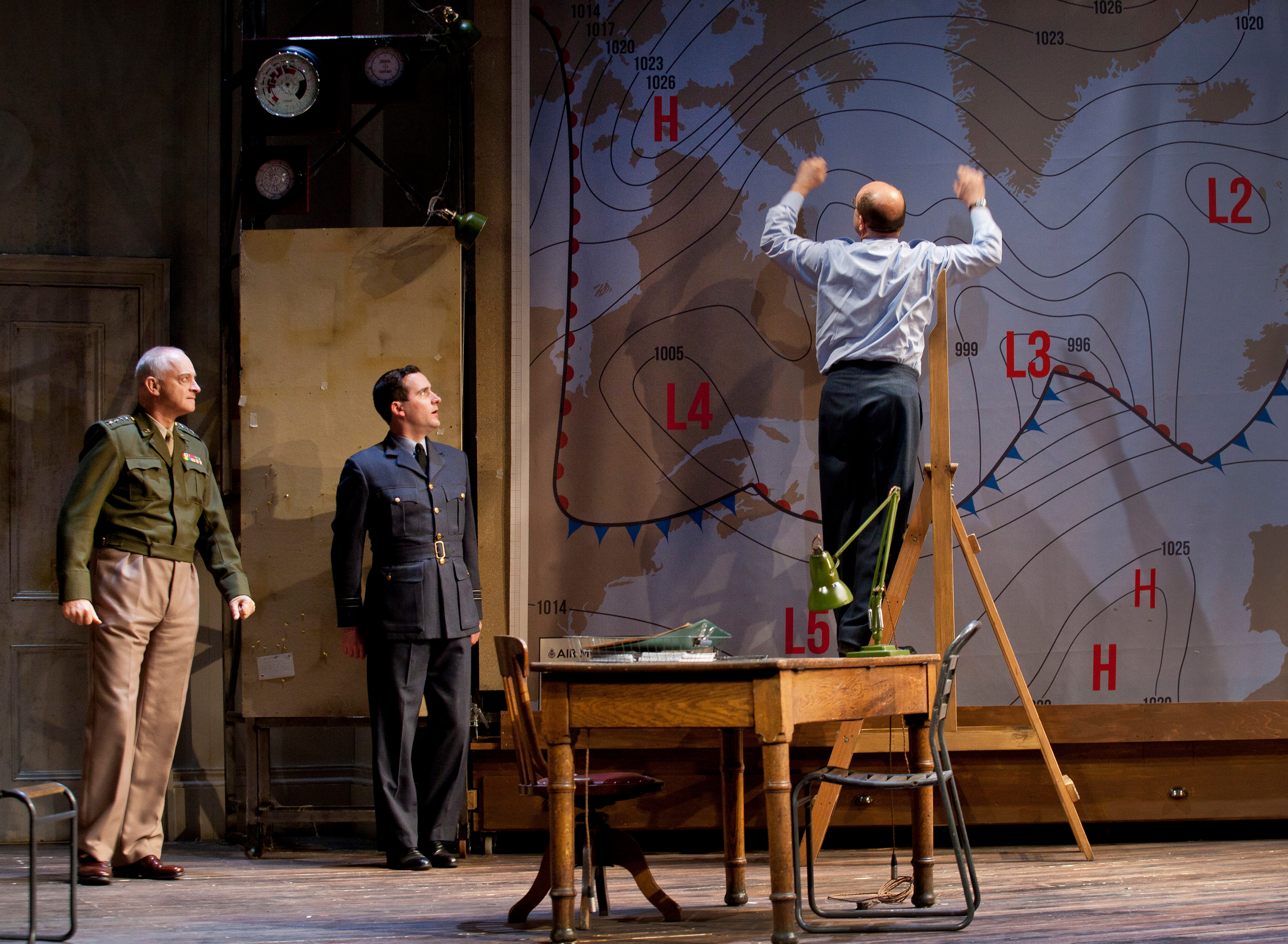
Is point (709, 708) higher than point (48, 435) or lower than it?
lower

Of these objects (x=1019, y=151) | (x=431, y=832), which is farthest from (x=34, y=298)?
(x=1019, y=151)

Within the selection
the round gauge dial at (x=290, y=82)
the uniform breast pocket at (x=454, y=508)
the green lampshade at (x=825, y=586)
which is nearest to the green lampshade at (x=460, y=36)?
the round gauge dial at (x=290, y=82)

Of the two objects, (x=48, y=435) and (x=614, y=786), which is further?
(x=48, y=435)

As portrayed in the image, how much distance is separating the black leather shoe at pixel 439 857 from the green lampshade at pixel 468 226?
7.61 feet

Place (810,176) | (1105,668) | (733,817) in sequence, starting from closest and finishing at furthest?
(733,817) → (810,176) → (1105,668)

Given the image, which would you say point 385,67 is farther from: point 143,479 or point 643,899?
point 643,899

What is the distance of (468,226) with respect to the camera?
4.90m

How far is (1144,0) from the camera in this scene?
5141 millimetres

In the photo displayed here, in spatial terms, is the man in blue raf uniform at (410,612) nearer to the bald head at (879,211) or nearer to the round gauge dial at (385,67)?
the round gauge dial at (385,67)

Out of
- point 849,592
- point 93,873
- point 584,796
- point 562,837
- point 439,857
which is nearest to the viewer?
point 562,837

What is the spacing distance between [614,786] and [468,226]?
2.43 metres

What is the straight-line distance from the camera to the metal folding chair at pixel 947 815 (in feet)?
10.7

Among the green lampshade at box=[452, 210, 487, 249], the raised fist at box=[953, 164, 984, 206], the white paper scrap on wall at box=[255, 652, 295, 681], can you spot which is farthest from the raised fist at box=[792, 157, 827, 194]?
the white paper scrap on wall at box=[255, 652, 295, 681]

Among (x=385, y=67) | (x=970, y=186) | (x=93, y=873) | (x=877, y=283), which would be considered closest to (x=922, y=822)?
(x=877, y=283)
